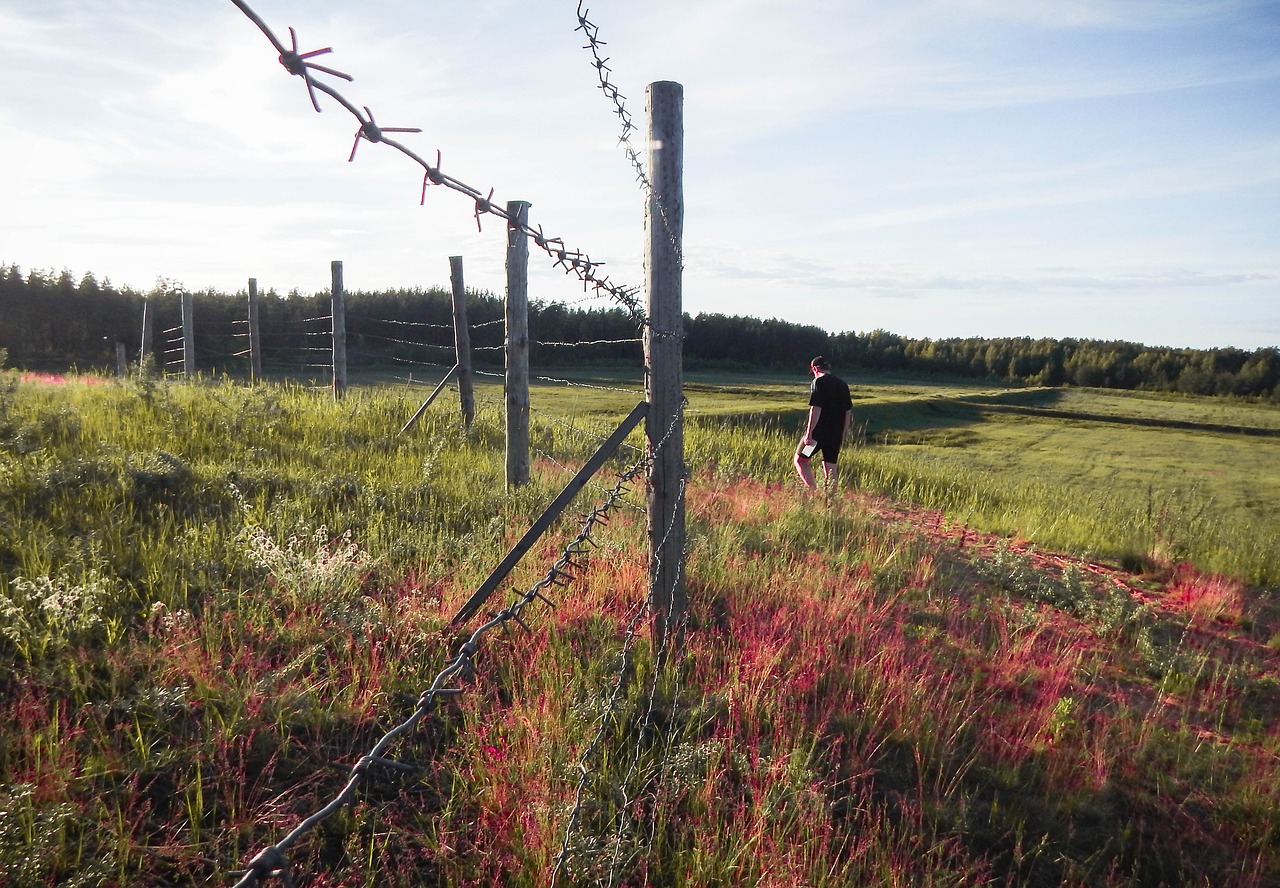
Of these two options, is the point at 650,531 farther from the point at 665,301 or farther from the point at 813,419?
the point at 813,419

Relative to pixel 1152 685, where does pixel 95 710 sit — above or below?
above

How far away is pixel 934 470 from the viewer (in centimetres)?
1289

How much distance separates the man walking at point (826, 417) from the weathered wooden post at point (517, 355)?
395 centimetres

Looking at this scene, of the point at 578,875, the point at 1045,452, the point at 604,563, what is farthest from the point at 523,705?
the point at 1045,452

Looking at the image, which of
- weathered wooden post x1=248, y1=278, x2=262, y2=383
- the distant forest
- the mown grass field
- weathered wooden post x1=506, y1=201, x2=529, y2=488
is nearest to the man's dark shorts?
the mown grass field

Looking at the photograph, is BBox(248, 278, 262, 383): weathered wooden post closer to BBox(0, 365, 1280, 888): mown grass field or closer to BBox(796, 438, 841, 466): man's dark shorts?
BBox(0, 365, 1280, 888): mown grass field

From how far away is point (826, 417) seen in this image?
392 inches

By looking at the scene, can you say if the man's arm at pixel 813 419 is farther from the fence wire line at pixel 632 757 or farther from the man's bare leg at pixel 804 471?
the fence wire line at pixel 632 757

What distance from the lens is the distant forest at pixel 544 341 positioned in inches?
1255

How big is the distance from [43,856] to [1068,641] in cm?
564

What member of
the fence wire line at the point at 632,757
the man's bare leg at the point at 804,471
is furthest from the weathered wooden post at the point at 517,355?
the man's bare leg at the point at 804,471

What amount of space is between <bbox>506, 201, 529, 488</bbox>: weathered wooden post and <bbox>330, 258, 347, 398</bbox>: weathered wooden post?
5.35m

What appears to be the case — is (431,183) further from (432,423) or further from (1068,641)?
(432,423)

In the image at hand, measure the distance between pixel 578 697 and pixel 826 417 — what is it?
23.3 feet
